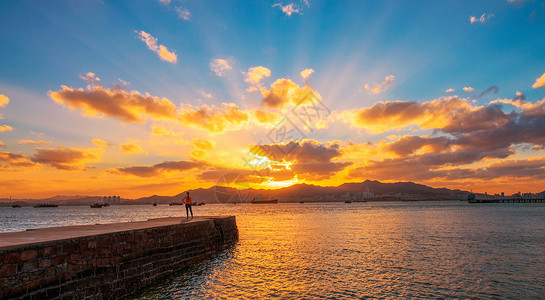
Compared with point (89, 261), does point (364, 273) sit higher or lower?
lower

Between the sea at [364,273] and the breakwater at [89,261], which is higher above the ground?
the breakwater at [89,261]

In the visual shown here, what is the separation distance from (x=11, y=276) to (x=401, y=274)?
16967mm

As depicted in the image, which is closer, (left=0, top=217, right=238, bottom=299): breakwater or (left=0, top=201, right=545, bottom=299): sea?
(left=0, top=217, right=238, bottom=299): breakwater

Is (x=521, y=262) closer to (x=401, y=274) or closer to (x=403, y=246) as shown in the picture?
(x=403, y=246)

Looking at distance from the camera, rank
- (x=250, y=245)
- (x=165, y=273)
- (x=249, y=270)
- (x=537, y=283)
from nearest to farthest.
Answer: (x=537, y=283), (x=165, y=273), (x=249, y=270), (x=250, y=245)

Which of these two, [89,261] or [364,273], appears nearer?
[89,261]

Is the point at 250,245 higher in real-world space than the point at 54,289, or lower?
lower

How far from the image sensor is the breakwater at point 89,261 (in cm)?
880

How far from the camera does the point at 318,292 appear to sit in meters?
13.4

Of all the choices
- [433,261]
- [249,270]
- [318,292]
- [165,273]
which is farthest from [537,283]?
[165,273]

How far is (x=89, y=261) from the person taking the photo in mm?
11242

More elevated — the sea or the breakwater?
the breakwater

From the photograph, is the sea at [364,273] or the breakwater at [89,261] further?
the sea at [364,273]

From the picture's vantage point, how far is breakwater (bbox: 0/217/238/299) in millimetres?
8797
